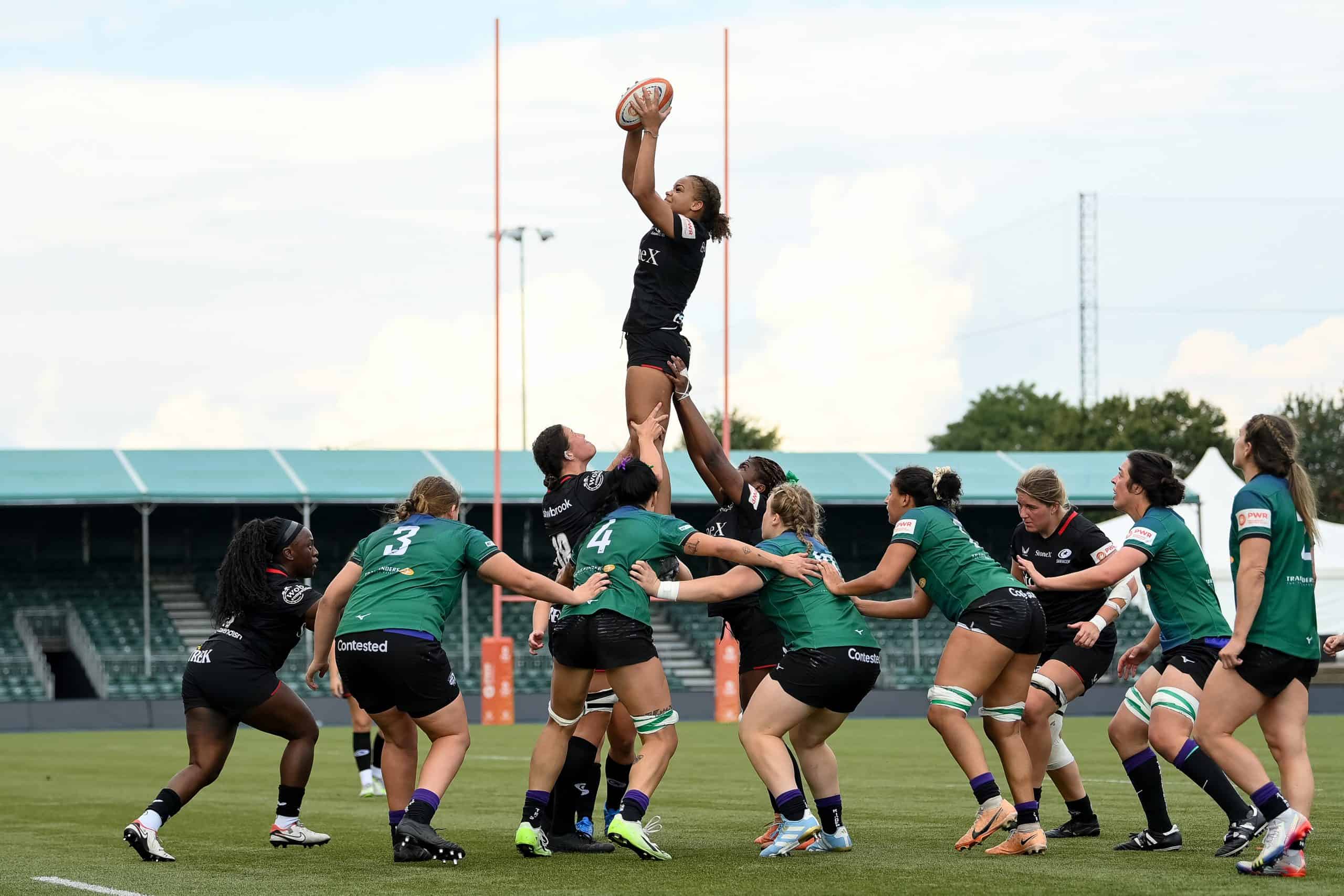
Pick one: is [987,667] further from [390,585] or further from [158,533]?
[158,533]

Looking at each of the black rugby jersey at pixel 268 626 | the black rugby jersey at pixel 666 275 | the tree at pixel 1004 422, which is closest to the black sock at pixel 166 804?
the black rugby jersey at pixel 268 626

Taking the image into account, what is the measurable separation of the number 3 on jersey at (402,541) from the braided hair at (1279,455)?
408cm

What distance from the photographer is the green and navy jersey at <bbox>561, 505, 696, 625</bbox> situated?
8.33m

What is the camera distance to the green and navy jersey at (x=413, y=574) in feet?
27.1

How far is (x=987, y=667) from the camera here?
336 inches

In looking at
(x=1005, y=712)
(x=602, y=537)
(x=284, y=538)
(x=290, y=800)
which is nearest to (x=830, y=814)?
(x=1005, y=712)

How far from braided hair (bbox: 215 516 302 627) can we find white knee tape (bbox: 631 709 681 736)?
211 centimetres

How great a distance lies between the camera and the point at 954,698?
27.8 ft

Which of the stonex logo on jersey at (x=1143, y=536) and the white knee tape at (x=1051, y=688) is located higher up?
the stonex logo on jersey at (x=1143, y=536)

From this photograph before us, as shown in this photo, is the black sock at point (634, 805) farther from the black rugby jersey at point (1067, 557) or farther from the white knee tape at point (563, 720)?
the black rugby jersey at point (1067, 557)

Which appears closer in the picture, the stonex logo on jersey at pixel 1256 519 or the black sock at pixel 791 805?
the stonex logo on jersey at pixel 1256 519

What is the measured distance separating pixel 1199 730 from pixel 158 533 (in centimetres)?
3669

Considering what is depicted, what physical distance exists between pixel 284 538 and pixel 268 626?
47 centimetres

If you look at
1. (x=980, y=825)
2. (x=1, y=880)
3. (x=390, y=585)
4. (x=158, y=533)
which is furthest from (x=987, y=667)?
(x=158, y=533)
